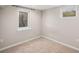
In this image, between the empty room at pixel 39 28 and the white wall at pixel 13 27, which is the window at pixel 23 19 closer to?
the empty room at pixel 39 28

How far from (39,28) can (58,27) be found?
0.63 meters

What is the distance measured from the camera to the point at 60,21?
2.57m

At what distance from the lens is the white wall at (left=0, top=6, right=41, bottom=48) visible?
2.15m

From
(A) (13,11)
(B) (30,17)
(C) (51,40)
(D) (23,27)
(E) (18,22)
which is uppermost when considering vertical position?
(A) (13,11)

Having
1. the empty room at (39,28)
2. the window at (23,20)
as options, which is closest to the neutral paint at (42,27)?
the empty room at (39,28)

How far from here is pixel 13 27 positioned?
2264mm

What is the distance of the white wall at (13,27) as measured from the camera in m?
2.15

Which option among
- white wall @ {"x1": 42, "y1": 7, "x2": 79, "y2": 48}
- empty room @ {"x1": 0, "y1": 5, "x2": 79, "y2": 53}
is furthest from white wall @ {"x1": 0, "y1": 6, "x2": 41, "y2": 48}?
white wall @ {"x1": 42, "y1": 7, "x2": 79, "y2": 48}

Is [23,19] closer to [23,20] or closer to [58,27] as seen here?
[23,20]
